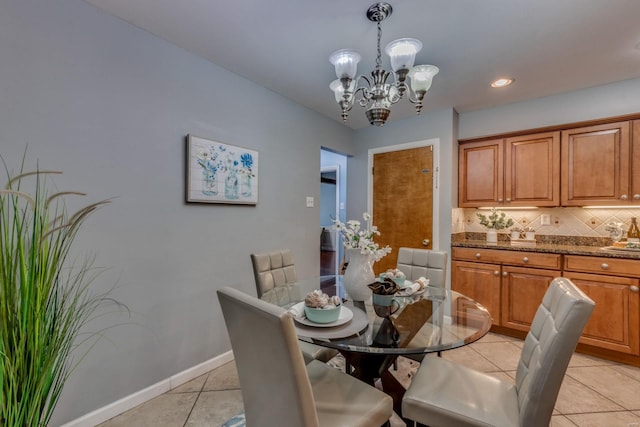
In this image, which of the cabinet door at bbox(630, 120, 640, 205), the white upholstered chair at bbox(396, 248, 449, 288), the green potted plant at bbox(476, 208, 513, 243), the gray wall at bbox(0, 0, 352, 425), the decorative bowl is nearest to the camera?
the decorative bowl

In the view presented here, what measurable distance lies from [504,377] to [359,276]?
1.53 m

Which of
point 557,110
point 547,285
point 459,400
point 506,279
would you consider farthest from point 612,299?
point 459,400

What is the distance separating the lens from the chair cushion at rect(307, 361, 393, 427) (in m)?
1.11

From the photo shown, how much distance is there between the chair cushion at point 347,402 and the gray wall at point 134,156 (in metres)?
1.26

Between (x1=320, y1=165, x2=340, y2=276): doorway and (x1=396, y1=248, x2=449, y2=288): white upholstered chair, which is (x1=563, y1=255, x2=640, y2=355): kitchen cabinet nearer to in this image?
(x1=396, y1=248, x2=449, y2=288): white upholstered chair

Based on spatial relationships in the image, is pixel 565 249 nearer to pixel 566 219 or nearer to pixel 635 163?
pixel 566 219

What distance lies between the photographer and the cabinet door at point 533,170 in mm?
2920

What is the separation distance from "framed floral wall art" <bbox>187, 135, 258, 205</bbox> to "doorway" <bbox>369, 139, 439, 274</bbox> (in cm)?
181

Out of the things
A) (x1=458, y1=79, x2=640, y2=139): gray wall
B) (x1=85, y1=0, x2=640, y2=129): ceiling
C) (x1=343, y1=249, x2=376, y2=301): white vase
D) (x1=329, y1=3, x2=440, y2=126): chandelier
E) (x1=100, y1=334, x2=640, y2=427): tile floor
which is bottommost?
(x1=100, y1=334, x2=640, y2=427): tile floor

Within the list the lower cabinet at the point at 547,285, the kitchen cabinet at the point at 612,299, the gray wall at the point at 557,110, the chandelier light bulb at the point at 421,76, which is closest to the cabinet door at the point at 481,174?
the gray wall at the point at 557,110

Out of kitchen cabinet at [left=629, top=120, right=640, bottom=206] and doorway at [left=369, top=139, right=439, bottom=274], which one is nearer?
kitchen cabinet at [left=629, top=120, right=640, bottom=206]

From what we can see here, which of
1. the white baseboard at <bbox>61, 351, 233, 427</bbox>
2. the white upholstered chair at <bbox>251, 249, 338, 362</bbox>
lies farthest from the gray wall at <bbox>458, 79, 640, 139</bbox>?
the white baseboard at <bbox>61, 351, 233, 427</bbox>

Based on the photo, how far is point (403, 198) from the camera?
3.61 metres

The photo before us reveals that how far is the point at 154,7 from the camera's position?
1.69m
